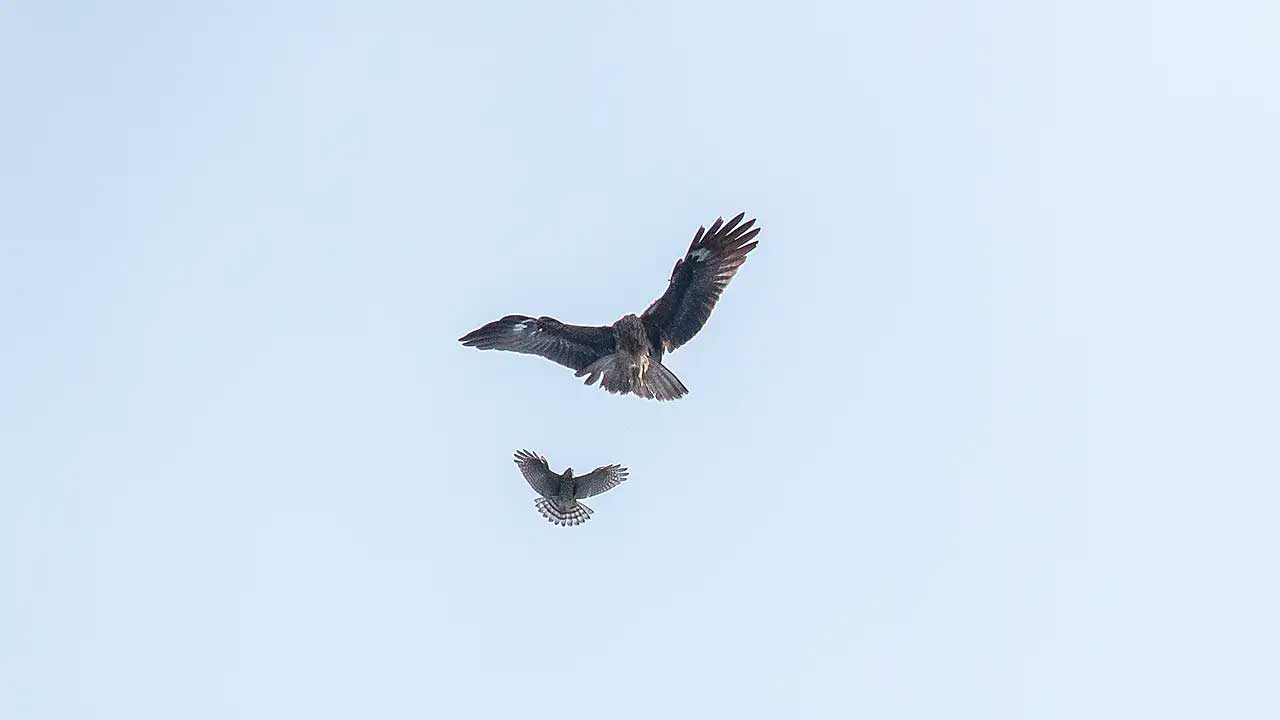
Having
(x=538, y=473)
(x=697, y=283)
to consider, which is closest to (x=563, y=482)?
(x=538, y=473)

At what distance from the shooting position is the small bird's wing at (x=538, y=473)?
144 feet

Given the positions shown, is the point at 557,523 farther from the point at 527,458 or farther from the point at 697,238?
the point at 697,238

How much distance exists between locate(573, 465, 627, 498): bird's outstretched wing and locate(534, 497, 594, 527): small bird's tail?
0.44m

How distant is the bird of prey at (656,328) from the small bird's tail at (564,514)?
2242 mm

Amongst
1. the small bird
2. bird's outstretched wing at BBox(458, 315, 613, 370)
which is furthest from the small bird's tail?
bird's outstretched wing at BBox(458, 315, 613, 370)

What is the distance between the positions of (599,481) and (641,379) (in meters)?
2.05

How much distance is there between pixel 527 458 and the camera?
144ft

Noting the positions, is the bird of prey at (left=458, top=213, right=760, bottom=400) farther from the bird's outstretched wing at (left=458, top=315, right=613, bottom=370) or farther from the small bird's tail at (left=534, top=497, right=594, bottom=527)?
the small bird's tail at (left=534, top=497, right=594, bottom=527)

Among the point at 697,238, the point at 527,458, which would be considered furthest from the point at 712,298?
the point at 527,458

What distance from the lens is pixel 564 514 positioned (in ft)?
146

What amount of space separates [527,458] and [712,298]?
3641 mm

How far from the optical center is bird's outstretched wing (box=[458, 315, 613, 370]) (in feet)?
142

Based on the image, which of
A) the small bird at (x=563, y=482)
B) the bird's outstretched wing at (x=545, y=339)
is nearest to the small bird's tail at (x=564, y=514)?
the small bird at (x=563, y=482)

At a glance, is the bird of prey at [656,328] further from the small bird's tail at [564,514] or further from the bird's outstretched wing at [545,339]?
the small bird's tail at [564,514]
